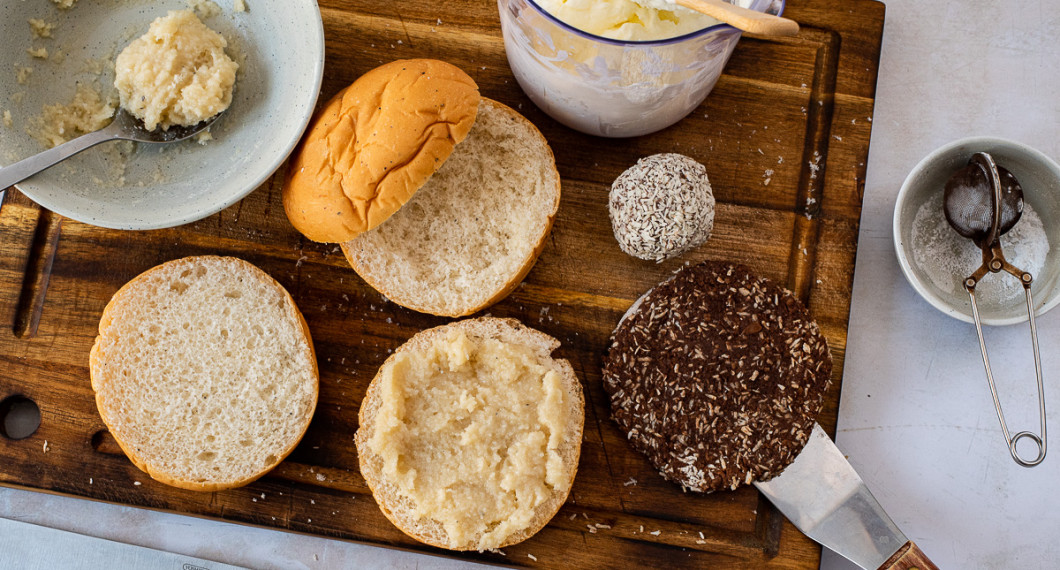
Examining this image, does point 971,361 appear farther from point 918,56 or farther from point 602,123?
point 602,123

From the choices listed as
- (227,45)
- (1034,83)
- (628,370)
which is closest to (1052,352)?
(1034,83)

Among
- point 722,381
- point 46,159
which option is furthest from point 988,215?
point 46,159

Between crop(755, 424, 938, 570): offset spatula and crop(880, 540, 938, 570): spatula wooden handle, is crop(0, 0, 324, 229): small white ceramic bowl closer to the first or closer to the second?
crop(755, 424, 938, 570): offset spatula

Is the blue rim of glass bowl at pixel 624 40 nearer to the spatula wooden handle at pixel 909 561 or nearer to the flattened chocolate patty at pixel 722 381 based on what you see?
the flattened chocolate patty at pixel 722 381

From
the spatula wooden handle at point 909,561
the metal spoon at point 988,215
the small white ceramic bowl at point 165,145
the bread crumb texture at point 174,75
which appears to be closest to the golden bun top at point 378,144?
the small white ceramic bowl at point 165,145

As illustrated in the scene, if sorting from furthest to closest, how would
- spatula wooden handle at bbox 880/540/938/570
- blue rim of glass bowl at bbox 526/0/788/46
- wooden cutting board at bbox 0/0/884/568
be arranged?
wooden cutting board at bbox 0/0/884/568
spatula wooden handle at bbox 880/540/938/570
blue rim of glass bowl at bbox 526/0/788/46

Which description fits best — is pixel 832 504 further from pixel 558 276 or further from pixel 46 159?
pixel 46 159

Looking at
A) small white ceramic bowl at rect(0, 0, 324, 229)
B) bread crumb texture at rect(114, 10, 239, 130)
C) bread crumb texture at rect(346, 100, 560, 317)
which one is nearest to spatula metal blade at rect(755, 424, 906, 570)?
bread crumb texture at rect(346, 100, 560, 317)
